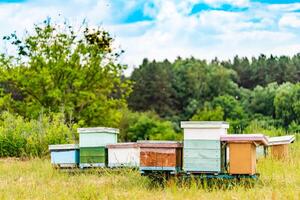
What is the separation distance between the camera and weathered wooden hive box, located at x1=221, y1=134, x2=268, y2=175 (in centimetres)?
629

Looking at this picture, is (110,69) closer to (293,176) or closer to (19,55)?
(19,55)

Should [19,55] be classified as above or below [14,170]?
above

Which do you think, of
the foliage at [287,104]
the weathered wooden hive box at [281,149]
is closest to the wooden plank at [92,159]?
the weathered wooden hive box at [281,149]

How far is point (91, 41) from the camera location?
79.4ft

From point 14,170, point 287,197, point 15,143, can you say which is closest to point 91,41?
point 15,143

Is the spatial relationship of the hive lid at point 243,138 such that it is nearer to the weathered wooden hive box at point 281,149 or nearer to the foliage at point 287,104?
the weathered wooden hive box at point 281,149

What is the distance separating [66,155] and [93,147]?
0.50m

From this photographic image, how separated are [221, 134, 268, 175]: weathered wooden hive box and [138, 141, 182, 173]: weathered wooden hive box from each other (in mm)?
599

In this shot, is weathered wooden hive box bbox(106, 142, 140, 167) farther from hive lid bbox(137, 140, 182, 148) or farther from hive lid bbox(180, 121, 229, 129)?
hive lid bbox(180, 121, 229, 129)

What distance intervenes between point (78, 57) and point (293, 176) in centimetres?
1822

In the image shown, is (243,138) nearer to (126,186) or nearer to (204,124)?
(204,124)

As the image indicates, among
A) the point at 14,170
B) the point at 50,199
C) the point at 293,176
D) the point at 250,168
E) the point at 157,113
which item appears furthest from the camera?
the point at 157,113

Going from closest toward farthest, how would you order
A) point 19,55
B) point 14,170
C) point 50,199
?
point 50,199, point 14,170, point 19,55

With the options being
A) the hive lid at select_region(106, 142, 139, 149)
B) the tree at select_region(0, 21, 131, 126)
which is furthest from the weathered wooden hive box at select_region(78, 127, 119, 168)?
the tree at select_region(0, 21, 131, 126)
